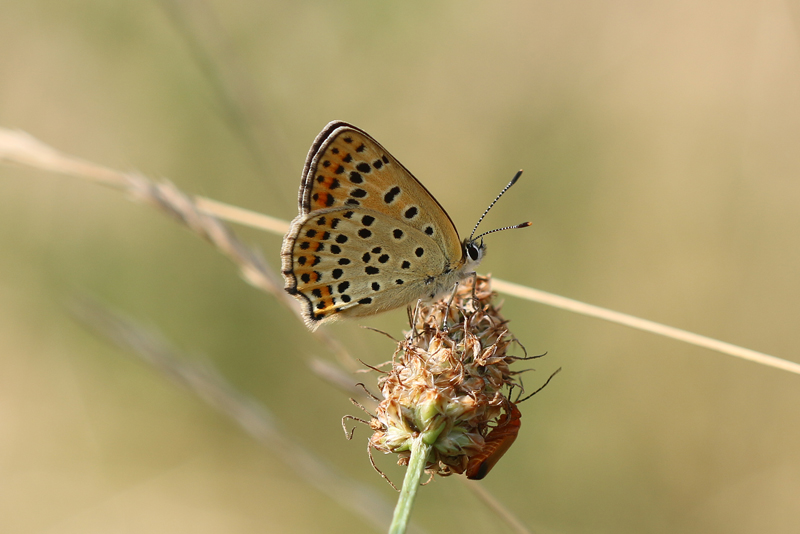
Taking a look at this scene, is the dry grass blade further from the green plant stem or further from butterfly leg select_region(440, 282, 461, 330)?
the green plant stem

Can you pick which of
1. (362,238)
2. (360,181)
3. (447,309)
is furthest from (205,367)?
(447,309)

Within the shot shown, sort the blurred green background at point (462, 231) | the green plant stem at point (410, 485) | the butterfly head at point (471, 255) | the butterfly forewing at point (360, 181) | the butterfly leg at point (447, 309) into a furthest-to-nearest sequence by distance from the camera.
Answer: the blurred green background at point (462, 231), the butterfly head at point (471, 255), the butterfly forewing at point (360, 181), the butterfly leg at point (447, 309), the green plant stem at point (410, 485)

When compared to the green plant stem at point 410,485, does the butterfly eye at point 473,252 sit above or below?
above

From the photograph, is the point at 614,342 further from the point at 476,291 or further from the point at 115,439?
the point at 115,439

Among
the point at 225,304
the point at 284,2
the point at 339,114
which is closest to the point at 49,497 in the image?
the point at 225,304

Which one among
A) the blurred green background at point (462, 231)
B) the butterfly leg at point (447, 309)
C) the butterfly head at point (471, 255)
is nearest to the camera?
the butterfly leg at point (447, 309)

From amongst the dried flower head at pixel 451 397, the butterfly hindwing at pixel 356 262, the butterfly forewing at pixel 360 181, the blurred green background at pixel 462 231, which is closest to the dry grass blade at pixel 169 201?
the butterfly hindwing at pixel 356 262

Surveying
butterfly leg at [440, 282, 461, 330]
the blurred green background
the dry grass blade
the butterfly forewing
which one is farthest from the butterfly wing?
the blurred green background

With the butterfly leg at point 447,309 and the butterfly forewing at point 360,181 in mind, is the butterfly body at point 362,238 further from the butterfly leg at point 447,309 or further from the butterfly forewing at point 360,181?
the butterfly leg at point 447,309
